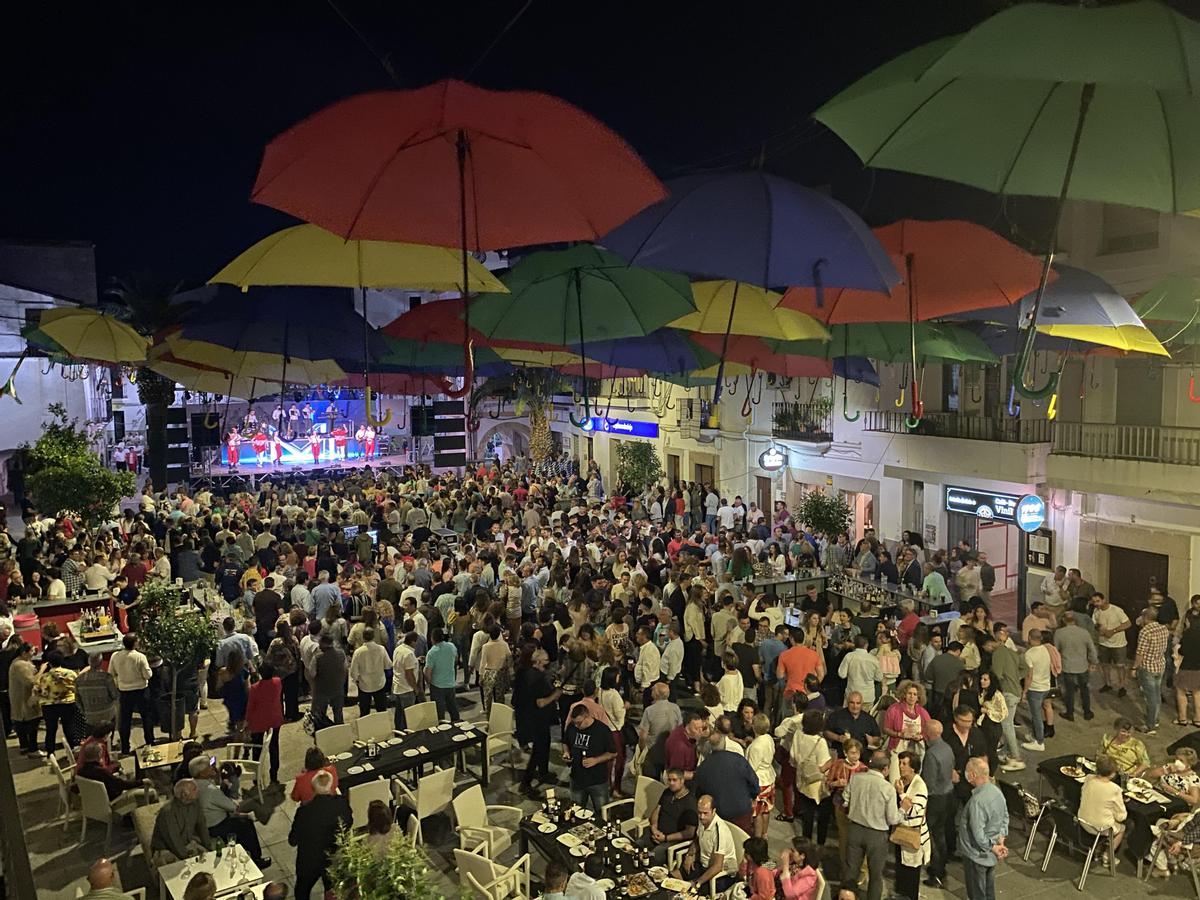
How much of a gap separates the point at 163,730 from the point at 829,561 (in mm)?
12665

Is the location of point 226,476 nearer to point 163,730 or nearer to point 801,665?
point 163,730

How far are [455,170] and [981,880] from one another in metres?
6.56

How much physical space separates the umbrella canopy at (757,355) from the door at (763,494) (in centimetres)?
1345

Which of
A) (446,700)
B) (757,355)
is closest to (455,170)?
(757,355)

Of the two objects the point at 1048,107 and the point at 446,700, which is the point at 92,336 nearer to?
the point at 446,700

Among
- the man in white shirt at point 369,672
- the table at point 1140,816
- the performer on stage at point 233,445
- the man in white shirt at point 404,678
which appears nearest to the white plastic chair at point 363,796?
the man in white shirt at point 404,678

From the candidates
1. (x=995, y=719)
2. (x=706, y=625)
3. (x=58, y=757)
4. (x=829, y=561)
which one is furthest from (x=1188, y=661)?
(x=58, y=757)

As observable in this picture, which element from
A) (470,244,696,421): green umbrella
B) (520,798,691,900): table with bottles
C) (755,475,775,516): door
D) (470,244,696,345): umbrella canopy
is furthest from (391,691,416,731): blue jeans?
(755,475,775,516): door

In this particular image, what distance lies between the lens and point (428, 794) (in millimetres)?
7949

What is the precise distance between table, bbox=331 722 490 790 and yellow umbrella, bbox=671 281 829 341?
5023 millimetres

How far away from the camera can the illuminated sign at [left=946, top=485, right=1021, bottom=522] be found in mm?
16281

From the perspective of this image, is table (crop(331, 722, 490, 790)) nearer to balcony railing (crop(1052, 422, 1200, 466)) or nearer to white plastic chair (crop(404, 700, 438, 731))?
white plastic chair (crop(404, 700, 438, 731))

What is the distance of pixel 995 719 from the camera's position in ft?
A: 28.8

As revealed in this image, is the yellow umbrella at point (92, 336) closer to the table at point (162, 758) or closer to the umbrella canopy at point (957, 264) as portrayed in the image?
the table at point (162, 758)
